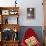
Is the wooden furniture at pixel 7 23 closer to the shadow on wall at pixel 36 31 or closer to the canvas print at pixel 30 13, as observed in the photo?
the shadow on wall at pixel 36 31

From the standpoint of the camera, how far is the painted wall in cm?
500

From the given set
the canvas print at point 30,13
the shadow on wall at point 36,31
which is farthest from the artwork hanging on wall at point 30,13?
the shadow on wall at point 36,31

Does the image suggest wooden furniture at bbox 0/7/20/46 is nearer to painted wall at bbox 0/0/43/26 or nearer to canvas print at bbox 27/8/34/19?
painted wall at bbox 0/0/43/26

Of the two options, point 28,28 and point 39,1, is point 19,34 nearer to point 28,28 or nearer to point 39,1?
point 28,28

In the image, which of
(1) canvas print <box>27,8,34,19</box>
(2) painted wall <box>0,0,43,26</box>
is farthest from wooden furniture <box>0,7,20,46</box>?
(1) canvas print <box>27,8,34,19</box>

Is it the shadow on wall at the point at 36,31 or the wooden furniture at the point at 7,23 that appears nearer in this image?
the wooden furniture at the point at 7,23

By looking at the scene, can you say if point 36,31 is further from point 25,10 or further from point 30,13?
point 25,10

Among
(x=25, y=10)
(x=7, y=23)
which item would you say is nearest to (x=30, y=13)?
(x=25, y=10)

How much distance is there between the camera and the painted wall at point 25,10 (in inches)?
197

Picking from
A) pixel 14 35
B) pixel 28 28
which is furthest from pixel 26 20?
pixel 14 35

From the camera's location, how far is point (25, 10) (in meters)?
5.02

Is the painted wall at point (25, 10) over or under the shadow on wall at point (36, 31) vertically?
over

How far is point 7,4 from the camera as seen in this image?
5.03m

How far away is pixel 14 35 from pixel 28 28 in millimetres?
504
